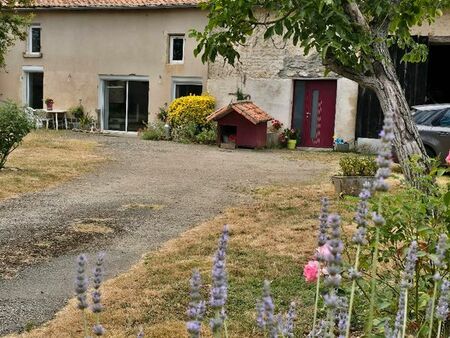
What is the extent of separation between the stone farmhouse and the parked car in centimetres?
410

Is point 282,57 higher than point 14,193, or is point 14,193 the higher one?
point 282,57

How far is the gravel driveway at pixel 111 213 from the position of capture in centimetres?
490

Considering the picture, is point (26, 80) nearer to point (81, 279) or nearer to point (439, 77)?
point (439, 77)

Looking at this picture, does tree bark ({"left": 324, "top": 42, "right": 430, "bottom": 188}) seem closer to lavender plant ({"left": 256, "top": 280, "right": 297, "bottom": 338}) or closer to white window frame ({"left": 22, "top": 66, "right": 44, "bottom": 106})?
lavender plant ({"left": 256, "top": 280, "right": 297, "bottom": 338})

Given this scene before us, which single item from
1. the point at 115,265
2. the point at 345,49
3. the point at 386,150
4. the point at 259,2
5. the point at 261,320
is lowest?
the point at 115,265

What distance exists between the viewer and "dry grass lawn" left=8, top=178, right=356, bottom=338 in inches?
157

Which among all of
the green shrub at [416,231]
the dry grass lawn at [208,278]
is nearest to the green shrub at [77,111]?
the dry grass lawn at [208,278]

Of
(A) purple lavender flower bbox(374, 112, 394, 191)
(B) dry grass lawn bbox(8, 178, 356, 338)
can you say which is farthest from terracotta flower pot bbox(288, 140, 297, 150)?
(A) purple lavender flower bbox(374, 112, 394, 191)

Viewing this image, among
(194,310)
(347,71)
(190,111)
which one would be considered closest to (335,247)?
(194,310)

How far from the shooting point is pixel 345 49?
15.6ft

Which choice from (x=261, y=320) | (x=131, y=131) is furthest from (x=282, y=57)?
(x=261, y=320)

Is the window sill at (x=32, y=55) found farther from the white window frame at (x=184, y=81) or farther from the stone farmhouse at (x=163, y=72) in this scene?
the white window frame at (x=184, y=81)

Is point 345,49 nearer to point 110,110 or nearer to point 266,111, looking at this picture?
point 266,111

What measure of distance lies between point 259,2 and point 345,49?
1225mm
